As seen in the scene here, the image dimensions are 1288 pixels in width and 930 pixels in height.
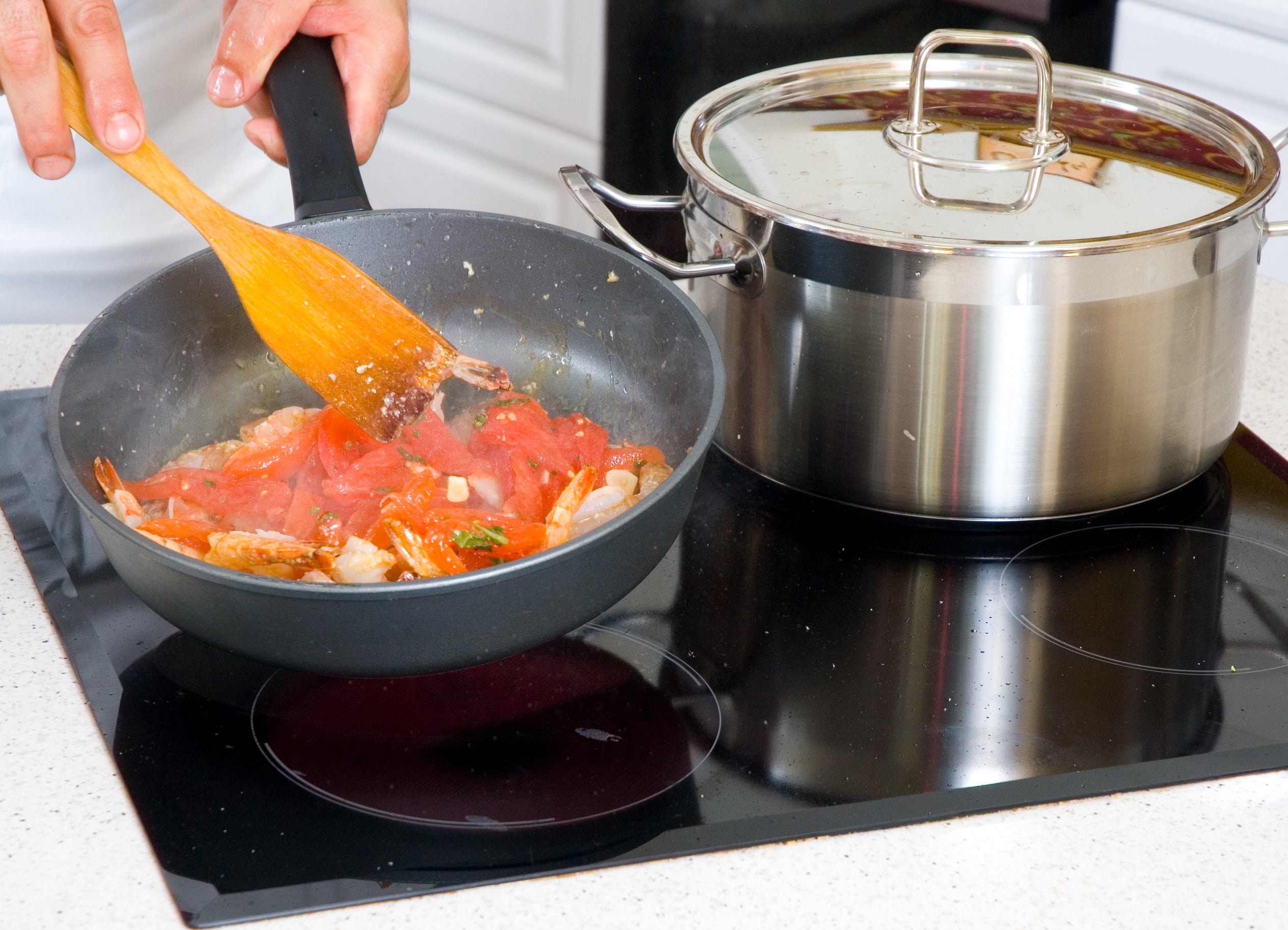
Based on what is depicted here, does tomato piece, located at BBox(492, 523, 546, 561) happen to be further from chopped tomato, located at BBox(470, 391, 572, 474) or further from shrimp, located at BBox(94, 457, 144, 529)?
shrimp, located at BBox(94, 457, 144, 529)

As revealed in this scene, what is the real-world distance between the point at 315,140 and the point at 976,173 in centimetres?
47

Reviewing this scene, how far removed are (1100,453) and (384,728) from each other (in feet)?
1.66

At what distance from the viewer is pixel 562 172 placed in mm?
964

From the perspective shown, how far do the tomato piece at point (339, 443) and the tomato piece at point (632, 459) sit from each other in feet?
0.51

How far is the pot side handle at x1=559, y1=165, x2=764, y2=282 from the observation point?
88 cm

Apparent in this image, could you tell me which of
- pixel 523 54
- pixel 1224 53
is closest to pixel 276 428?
pixel 1224 53

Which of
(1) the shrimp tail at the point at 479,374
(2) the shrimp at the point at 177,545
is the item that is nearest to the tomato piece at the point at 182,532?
(2) the shrimp at the point at 177,545

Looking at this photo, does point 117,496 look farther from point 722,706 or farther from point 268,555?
point 722,706

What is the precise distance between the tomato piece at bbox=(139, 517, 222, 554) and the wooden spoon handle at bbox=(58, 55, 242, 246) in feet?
0.63

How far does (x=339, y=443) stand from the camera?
0.88 meters

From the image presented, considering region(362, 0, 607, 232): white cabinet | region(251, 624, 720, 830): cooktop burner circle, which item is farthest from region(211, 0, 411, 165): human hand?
region(362, 0, 607, 232): white cabinet

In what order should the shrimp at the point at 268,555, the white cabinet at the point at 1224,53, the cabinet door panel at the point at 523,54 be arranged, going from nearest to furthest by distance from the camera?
the shrimp at the point at 268,555 < the white cabinet at the point at 1224,53 < the cabinet door panel at the point at 523,54

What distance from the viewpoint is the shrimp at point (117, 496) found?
2.50ft

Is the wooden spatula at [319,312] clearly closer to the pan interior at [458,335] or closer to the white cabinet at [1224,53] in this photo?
the pan interior at [458,335]
